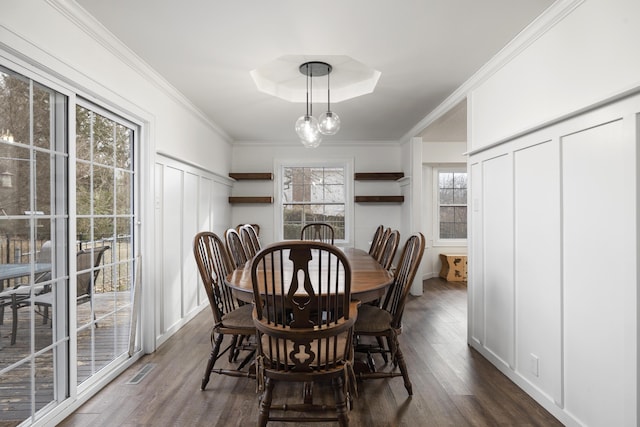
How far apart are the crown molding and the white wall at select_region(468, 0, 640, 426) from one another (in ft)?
9.30

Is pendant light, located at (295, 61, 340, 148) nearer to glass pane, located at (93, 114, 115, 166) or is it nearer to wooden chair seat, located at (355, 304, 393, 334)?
glass pane, located at (93, 114, 115, 166)

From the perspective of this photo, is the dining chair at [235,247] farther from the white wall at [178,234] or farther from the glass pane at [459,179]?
the glass pane at [459,179]

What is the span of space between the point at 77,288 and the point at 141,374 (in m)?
0.86

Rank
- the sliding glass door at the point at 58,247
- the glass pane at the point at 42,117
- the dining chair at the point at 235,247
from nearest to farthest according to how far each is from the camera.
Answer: the sliding glass door at the point at 58,247
the glass pane at the point at 42,117
the dining chair at the point at 235,247

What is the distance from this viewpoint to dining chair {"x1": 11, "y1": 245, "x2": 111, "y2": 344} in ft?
5.81

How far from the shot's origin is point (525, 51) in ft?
7.75

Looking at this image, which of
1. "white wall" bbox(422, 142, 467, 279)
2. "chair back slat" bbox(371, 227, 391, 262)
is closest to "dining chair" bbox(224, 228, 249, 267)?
"chair back slat" bbox(371, 227, 391, 262)

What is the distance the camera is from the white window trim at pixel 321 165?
604cm

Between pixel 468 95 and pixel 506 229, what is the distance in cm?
139

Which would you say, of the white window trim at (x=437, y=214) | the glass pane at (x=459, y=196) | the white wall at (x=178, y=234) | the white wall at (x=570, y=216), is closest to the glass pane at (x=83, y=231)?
the white wall at (x=178, y=234)

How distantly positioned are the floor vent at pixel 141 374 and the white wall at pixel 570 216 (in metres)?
2.70

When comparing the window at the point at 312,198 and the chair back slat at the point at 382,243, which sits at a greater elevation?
the window at the point at 312,198

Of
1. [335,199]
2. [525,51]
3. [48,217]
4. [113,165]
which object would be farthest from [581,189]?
[335,199]

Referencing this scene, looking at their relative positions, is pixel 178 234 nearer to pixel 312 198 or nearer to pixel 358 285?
pixel 358 285
